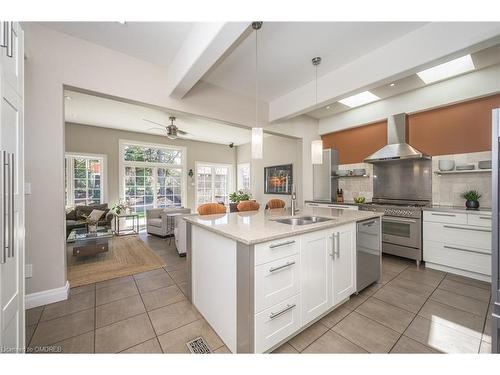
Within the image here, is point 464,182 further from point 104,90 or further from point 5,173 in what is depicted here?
point 104,90

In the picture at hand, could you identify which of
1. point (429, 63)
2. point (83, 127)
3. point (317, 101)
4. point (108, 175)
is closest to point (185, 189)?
point (108, 175)

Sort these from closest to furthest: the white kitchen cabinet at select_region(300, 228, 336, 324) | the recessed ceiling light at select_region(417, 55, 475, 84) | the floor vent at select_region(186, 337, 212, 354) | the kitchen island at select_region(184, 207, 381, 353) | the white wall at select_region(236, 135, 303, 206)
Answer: the kitchen island at select_region(184, 207, 381, 353)
the floor vent at select_region(186, 337, 212, 354)
the white kitchen cabinet at select_region(300, 228, 336, 324)
the recessed ceiling light at select_region(417, 55, 475, 84)
the white wall at select_region(236, 135, 303, 206)

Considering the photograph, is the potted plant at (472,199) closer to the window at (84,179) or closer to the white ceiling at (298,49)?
the white ceiling at (298,49)

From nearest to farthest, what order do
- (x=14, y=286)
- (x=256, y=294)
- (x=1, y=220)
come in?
1. (x=1, y=220)
2. (x=14, y=286)
3. (x=256, y=294)

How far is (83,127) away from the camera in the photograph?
17.3 ft

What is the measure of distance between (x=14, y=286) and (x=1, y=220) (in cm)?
42

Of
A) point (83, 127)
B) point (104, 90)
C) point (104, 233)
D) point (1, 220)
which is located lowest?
point (104, 233)

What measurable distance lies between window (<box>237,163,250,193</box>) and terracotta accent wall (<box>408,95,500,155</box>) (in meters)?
4.97

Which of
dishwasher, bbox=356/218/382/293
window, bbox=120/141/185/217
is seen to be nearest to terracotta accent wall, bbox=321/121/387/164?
dishwasher, bbox=356/218/382/293

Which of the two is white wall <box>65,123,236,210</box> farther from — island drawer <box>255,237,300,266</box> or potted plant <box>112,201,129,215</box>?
island drawer <box>255,237,300,266</box>

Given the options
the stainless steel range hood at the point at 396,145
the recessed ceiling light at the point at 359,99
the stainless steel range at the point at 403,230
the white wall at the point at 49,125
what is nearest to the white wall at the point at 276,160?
the recessed ceiling light at the point at 359,99

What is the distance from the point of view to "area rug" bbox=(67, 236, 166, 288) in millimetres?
2688

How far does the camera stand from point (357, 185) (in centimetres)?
441

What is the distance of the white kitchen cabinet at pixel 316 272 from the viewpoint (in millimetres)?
1599
